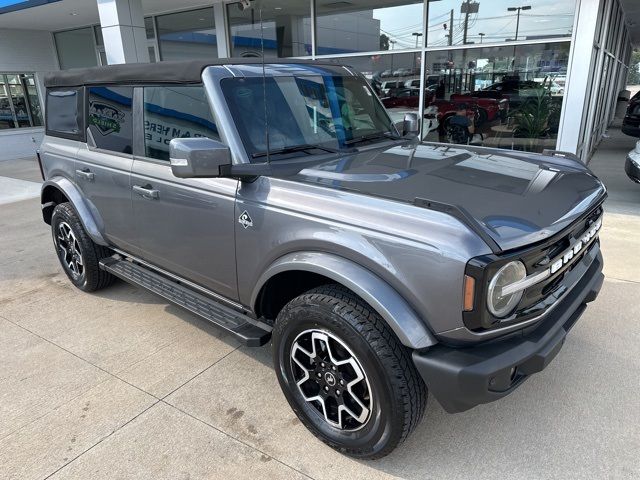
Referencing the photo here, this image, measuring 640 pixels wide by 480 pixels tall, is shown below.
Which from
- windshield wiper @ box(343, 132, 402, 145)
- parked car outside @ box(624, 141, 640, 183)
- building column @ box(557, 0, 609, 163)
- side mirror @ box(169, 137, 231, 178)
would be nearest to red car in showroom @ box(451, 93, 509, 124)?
building column @ box(557, 0, 609, 163)

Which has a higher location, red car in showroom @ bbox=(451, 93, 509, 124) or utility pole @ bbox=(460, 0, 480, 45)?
utility pole @ bbox=(460, 0, 480, 45)

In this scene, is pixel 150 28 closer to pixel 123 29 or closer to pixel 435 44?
pixel 123 29

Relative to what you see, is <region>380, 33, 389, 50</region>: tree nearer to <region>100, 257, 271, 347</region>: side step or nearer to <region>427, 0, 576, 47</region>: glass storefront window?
<region>427, 0, 576, 47</region>: glass storefront window

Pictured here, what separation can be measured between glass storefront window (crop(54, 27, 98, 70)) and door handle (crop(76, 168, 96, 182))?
1325 centimetres

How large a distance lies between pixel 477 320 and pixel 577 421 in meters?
1.24

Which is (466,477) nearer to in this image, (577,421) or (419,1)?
(577,421)

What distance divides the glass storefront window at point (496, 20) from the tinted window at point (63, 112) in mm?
6348

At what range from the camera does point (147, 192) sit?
10.6ft

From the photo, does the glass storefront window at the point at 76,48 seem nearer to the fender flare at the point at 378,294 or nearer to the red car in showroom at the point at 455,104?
the red car in showroom at the point at 455,104

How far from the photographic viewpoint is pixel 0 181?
34.2 ft

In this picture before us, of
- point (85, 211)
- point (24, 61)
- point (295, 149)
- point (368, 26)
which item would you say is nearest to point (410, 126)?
point (295, 149)

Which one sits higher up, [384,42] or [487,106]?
[384,42]

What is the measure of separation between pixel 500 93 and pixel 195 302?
6.83m

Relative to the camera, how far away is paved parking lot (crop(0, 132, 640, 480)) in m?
2.37
